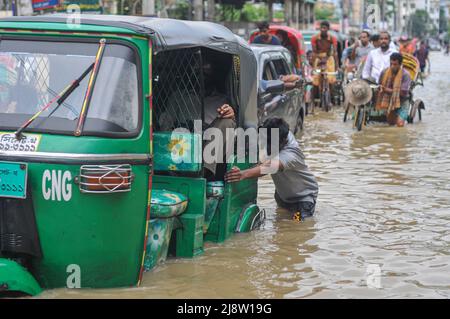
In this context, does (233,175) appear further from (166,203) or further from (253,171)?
(166,203)

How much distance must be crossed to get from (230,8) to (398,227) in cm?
4265

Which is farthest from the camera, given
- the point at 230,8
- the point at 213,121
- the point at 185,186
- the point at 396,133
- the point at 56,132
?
the point at 230,8

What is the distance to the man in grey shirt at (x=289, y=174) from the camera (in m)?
7.66

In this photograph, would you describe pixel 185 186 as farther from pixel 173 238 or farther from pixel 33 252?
pixel 33 252

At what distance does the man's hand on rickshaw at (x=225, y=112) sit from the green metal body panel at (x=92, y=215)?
1.46 metres

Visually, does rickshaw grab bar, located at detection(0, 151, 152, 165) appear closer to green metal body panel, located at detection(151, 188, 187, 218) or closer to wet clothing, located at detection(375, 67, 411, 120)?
green metal body panel, located at detection(151, 188, 187, 218)

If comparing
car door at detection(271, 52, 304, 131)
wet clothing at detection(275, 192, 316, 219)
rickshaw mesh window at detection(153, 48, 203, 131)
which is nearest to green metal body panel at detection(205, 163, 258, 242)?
rickshaw mesh window at detection(153, 48, 203, 131)

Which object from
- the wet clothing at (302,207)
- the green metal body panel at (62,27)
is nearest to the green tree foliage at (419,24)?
the wet clothing at (302,207)

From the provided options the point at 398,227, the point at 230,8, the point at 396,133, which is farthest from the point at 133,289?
the point at 230,8

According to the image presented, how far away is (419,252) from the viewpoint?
281 inches

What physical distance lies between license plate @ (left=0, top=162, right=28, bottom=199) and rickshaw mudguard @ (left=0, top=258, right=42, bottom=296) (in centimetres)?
42

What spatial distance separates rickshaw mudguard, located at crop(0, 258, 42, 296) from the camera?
5227mm

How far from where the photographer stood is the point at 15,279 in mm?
5262

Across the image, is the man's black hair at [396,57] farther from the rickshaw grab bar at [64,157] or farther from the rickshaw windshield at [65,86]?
the rickshaw grab bar at [64,157]
